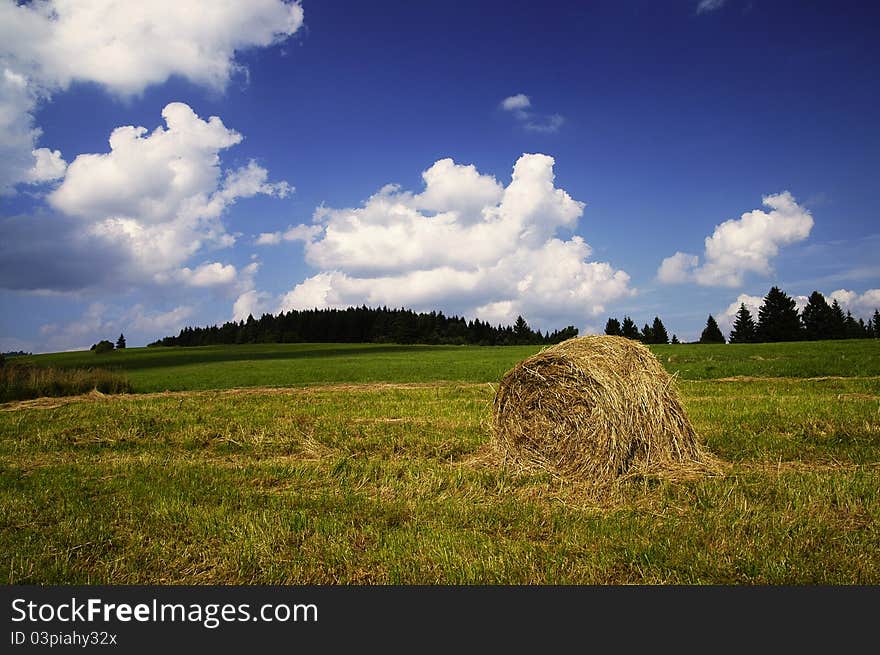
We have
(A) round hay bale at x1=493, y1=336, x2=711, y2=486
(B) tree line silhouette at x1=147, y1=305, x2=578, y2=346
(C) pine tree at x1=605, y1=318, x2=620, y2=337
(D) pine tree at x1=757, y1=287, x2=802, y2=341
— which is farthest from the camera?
(B) tree line silhouette at x1=147, y1=305, x2=578, y2=346

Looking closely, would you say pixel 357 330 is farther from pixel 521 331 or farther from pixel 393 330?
pixel 521 331

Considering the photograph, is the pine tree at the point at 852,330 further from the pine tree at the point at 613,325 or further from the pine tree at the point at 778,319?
the pine tree at the point at 613,325

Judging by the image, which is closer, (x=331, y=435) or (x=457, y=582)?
(x=457, y=582)

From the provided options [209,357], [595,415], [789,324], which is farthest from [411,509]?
[789,324]

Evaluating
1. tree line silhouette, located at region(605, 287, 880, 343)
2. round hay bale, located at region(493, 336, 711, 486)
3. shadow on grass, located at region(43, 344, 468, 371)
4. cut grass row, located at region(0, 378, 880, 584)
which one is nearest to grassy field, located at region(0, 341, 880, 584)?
cut grass row, located at region(0, 378, 880, 584)

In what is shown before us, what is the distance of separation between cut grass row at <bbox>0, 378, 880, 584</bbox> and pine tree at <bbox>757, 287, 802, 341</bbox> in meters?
97.0

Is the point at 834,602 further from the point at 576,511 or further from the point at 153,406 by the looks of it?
A: the point at 153,406

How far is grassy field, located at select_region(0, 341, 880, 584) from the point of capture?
4793 millimetres

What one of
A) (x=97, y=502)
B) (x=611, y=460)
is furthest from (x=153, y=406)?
(x=611, y=460)

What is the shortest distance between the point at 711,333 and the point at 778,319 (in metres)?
11.1

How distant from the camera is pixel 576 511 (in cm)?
638

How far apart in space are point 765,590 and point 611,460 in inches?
143

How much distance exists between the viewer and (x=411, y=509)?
6316 mm

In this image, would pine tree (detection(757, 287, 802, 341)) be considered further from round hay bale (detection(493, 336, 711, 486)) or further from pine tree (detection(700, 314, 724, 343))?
round hay bale (detection(493, 336, 711, 486))
